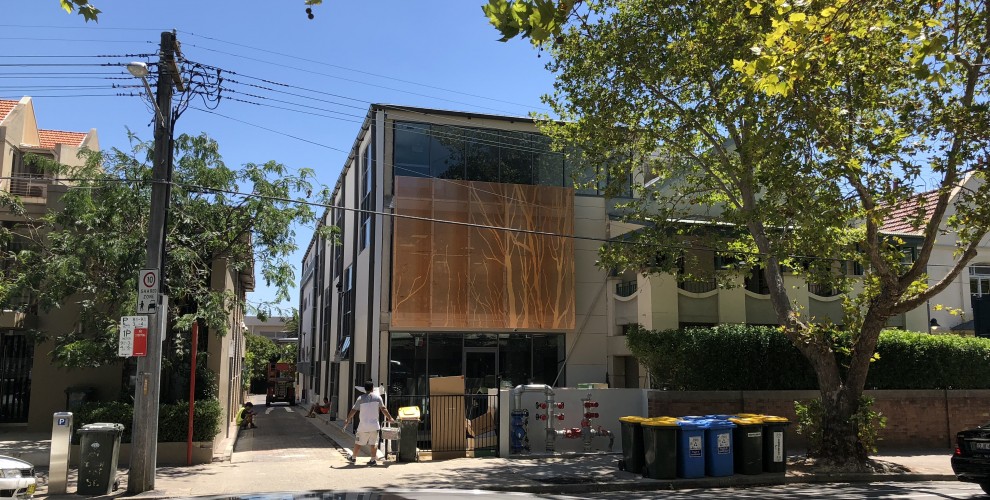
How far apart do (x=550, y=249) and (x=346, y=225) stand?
1165 cm

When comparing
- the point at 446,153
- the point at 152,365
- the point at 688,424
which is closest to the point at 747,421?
the point at 688,424

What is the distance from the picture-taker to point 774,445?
14086mm

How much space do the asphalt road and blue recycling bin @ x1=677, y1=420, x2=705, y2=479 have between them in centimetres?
60

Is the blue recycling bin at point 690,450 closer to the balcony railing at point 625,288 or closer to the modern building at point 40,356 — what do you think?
the modern building at point 40,356

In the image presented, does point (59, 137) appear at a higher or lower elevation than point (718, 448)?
higher

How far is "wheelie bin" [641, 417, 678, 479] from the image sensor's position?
1345 centimetres

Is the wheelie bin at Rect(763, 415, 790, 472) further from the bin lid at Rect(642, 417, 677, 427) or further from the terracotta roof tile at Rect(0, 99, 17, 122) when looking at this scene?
the terracotta roof tile at Rect(0, 99, 17, 122)

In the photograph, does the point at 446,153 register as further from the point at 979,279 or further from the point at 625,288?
the point at 979,279

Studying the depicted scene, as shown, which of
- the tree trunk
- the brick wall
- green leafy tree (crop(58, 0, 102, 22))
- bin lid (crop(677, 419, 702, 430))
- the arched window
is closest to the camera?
green leafy tree (crop(58, 0, 102, 22))

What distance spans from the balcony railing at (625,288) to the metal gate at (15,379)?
1696cm

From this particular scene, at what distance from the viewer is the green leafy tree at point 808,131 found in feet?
39.6

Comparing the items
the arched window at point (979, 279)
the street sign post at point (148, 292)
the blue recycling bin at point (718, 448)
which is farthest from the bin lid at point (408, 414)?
the arched window at point (979, 279)

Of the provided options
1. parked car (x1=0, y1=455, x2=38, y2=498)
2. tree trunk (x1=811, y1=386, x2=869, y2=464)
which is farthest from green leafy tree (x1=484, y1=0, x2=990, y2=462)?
parked car (x1=0, y1=455, x2=38, y2=498)

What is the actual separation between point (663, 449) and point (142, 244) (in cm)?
1064
